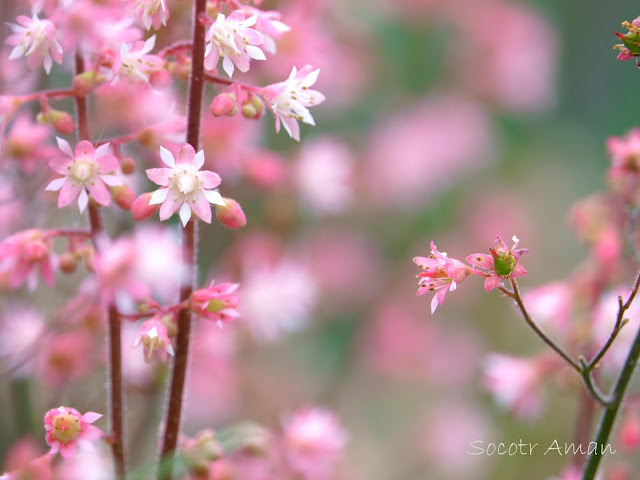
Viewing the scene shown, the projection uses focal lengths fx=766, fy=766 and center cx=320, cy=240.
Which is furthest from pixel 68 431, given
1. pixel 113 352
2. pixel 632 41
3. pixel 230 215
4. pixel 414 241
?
pixel 414 241

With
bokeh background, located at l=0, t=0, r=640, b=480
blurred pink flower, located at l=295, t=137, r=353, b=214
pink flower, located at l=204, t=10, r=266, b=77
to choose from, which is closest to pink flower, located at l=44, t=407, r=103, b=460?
pink flower, located at l=204, t=10, r=266, b=77

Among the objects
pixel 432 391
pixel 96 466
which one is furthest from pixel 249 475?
pixel 432 391

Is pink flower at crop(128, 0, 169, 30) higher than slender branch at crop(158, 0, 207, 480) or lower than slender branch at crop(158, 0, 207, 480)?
higher

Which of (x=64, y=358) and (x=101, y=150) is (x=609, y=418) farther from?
(x=64, y=358)

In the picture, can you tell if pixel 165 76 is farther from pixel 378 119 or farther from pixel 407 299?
pixel 378 119

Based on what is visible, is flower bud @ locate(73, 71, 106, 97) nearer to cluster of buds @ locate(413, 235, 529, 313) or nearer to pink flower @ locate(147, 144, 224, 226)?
pink flower @ locate(147, 144, 224, 226)

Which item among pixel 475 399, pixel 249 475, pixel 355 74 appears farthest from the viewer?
pixel 475 399
